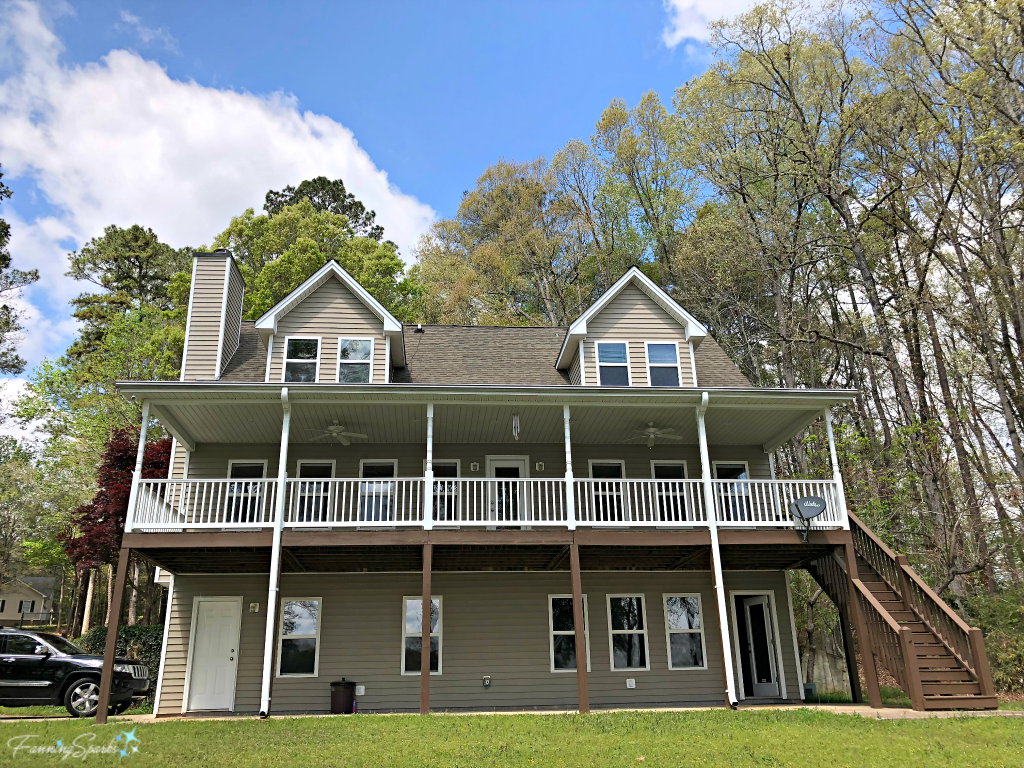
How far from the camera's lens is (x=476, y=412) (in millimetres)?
14430

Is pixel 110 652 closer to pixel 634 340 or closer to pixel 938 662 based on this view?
pixel 634 340

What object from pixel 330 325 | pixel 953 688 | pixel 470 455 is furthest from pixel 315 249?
pixel 953 688

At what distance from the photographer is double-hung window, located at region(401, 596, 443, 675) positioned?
14.5 m

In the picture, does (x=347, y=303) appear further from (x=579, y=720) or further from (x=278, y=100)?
(x=579, y=720)

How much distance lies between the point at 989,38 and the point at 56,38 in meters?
20.9

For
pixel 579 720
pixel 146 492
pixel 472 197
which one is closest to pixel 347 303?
pixel 146 492

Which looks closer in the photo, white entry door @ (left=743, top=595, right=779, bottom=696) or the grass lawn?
the grass lawn

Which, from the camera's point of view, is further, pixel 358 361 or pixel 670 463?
pixel 670 463

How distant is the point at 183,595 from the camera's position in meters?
14.8

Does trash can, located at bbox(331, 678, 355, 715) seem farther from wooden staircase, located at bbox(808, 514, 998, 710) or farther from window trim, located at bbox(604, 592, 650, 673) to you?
wooden staircase, located at bbox(808, 514, 998, 710)

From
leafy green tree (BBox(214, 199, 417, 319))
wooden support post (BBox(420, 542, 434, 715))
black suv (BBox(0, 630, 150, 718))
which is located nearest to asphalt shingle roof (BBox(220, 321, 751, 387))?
wooden support post (BBox(420, 542, 434, 715))

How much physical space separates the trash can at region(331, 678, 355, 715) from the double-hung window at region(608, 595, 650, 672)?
5.30 metres

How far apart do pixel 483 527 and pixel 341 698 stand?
4141mm

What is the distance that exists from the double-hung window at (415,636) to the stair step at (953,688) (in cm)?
875
